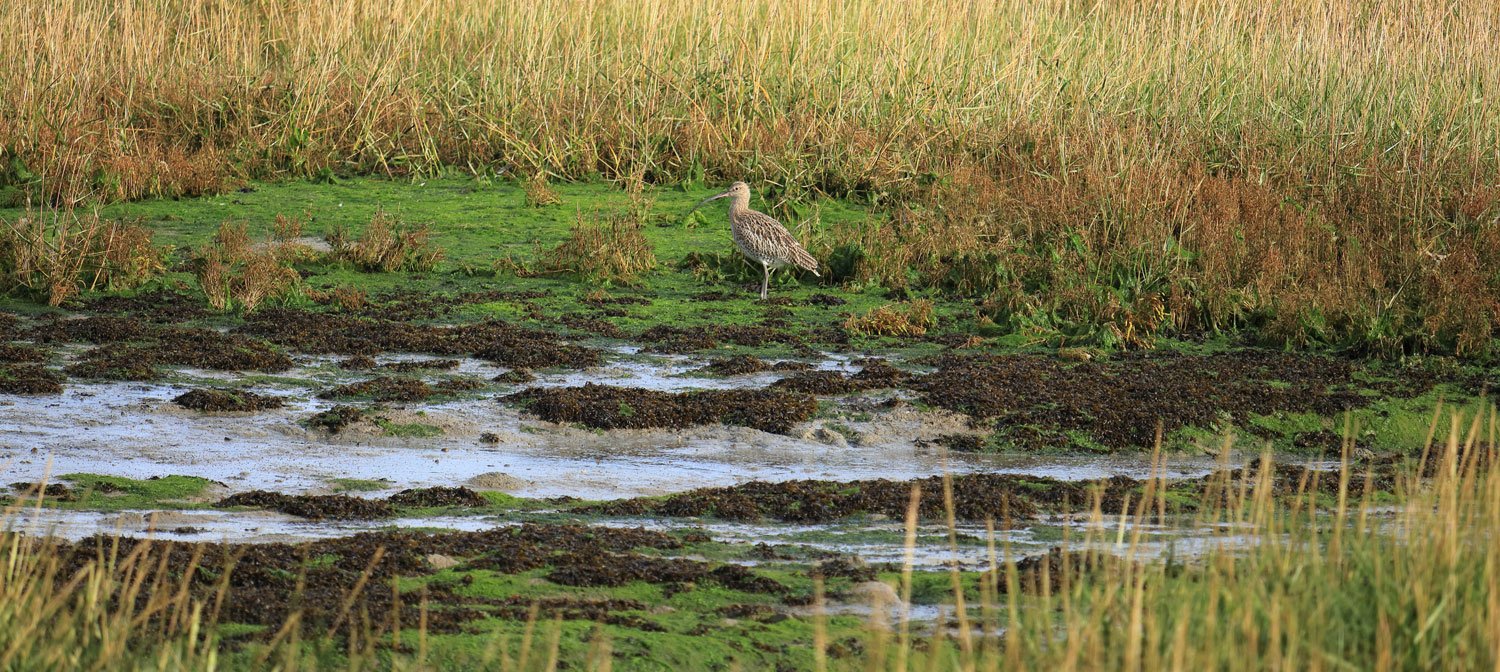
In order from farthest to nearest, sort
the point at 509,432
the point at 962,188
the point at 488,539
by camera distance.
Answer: the point at 962,188 → the point at 509,432 → the point at 488,539

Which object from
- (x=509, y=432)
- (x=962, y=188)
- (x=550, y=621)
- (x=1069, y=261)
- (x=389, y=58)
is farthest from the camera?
(x=389, y=58)

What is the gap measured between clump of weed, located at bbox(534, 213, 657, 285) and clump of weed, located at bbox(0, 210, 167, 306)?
2289 millimetres

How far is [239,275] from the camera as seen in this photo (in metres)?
9.55

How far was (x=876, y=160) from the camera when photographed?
11.7m

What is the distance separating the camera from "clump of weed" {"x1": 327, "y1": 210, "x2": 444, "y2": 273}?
10289mm

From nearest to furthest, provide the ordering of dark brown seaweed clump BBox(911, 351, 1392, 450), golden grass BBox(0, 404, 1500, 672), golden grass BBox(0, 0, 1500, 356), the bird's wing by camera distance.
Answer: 1. golden grass BBox(0, 404, 1500, 672)
2. dark brown seaweed clump BBox(911, 351, 1392, 450)
3. golden grass BBox(0, 0, 1500, 356)
4. the bird's wing

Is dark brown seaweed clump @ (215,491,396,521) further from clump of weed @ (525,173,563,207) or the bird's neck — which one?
clump of weed @ (525,173,563,207)

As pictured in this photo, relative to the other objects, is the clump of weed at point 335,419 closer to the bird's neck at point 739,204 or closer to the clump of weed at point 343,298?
the clump of weed at point 343,298

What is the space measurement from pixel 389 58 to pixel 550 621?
8.82 metres

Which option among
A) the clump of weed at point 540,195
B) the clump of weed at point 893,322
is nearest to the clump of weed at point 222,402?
the clump of weed at point 893,322

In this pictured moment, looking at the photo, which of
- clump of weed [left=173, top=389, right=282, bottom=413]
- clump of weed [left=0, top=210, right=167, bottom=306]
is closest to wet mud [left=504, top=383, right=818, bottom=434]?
clump of weed [left=173, top=389, right=282, bottom=413]

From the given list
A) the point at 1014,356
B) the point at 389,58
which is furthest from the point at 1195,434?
the point at 389,58

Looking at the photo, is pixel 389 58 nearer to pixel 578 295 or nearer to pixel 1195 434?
pixel 578 295

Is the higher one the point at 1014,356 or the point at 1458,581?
the point at 1458,581
